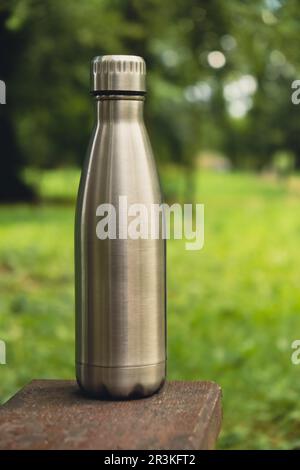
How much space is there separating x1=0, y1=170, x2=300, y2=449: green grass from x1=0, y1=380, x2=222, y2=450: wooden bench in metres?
2.25

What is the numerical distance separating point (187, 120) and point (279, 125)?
171 cm

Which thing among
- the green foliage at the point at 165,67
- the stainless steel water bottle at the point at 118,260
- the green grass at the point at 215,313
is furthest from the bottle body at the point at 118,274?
the green grass at the point at 215,313

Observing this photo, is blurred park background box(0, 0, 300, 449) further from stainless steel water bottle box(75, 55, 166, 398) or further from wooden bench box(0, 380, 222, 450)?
wooden bench box(0, 380, 222, 450)

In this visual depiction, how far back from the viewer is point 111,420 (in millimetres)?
1713

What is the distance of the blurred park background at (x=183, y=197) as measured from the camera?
160 inches

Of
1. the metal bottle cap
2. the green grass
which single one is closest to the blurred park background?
the green grass

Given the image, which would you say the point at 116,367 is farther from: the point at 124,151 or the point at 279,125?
the point at 279,125

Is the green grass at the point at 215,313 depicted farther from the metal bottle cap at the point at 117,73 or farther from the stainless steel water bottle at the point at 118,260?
the metal bottle cap at the point at 117,73

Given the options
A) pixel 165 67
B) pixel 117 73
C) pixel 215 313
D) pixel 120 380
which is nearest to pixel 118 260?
pixel 120 380

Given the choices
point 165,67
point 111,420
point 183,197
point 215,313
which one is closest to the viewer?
point 111,420

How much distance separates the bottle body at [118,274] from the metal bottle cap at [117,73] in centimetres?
3

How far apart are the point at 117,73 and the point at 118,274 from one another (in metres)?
0.43

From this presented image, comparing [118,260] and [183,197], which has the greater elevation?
[183,197]

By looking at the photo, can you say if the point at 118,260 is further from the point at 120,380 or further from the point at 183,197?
the point at 183,197
